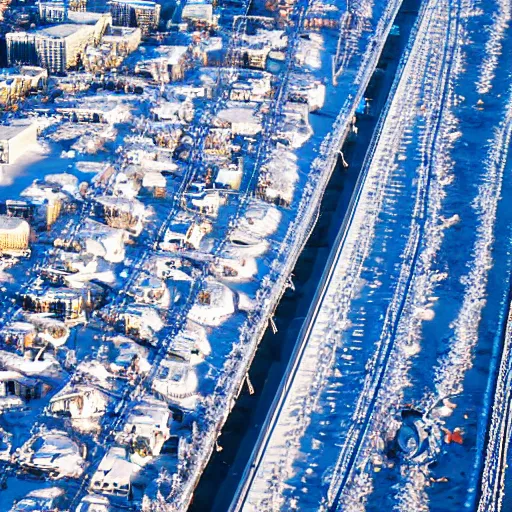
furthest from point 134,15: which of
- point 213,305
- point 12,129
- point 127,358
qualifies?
point 127,358

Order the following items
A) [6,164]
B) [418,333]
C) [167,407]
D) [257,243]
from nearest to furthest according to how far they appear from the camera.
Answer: [167,407], [418,333], [257,243], [6,164]

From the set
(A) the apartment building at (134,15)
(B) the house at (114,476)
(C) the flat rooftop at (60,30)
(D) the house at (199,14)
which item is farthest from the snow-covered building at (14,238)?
(D) the house at (199,14)

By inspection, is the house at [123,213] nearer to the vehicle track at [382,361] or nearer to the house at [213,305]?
the house at [213,305]

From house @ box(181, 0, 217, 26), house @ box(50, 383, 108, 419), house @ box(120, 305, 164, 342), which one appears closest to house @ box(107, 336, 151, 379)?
house @ box(120, 305, 164, 342)

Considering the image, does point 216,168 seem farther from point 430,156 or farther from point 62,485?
point 62,485

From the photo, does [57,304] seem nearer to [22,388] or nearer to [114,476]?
[22,388]

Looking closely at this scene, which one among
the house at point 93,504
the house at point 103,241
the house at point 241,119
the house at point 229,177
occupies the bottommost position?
the house at point 93,504

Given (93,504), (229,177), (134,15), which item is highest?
(134,15)

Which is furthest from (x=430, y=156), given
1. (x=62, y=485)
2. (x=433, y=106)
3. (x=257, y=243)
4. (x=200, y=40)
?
(x=62, y=485)

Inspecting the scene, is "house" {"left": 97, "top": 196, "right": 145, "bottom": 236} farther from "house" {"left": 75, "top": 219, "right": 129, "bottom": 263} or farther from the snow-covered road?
the snow-covered road

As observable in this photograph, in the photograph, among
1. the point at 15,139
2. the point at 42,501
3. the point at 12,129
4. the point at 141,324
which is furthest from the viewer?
the point at 12,129

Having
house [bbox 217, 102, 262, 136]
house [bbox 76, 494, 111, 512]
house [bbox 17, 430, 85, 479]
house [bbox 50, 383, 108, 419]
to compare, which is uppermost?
house [bbox 217, 102, 262, 136]
